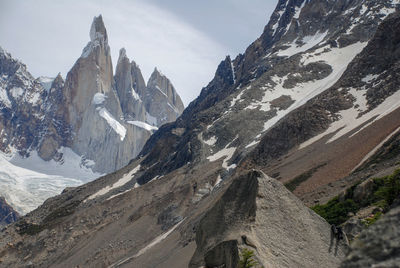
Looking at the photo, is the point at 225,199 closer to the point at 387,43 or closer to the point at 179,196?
the point at 179,196

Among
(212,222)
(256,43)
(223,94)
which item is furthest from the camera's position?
(256,43)

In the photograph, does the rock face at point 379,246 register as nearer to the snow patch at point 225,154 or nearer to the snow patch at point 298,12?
the snow patch at point 225,154

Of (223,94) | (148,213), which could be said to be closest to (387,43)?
(148,213)

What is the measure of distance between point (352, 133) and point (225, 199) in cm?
3802

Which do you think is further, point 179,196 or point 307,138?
point 179,196

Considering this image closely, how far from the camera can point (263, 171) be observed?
163ft

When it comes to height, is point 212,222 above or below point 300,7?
below

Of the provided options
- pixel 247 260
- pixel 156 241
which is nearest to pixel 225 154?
pixel 156 241

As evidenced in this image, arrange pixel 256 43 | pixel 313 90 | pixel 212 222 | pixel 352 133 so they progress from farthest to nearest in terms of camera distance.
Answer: pixel 256 43 → pixel 313 90 → pixel 352 133 → pixel 212 222

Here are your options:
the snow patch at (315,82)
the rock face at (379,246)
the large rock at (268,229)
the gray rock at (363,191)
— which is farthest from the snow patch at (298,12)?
the rock face at (379,246)

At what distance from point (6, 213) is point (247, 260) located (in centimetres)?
18834

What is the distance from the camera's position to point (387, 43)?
2616 inches

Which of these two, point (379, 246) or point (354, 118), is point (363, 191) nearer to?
point (379, 246)

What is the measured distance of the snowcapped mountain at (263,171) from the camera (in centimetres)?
1212
